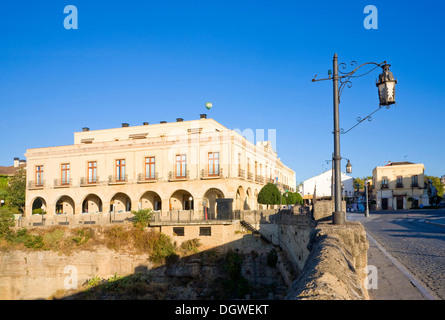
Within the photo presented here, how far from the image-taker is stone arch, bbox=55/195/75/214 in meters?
38.8

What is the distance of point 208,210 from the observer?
33.0 m

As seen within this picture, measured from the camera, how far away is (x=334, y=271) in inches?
143

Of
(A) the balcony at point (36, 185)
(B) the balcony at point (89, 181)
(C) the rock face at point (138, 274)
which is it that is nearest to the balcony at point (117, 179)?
(B) the balcony at point (89, 181)

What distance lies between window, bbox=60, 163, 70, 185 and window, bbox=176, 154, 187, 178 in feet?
39.9

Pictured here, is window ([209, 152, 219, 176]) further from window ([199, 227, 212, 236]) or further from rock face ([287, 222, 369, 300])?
rock face ([287, 222, 369, 300])

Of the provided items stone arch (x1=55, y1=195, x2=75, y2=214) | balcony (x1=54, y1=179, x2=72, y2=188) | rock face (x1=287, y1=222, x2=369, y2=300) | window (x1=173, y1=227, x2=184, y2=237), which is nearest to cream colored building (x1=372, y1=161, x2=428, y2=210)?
window (x1=173, y1=227, x2=184, y2=237)

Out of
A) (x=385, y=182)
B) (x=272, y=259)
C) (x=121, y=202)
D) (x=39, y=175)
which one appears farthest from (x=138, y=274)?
(x=385, y=182)

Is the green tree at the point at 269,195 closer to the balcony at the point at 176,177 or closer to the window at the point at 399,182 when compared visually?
the balcony at the point at 176,177

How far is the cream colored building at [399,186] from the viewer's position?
195 feet

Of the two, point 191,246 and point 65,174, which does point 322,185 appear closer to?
point 65,174

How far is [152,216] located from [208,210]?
5202mm
